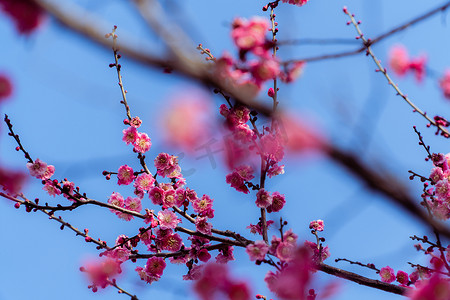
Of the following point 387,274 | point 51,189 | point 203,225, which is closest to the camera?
point 203,225

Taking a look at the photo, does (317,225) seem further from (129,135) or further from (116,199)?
(129,135)

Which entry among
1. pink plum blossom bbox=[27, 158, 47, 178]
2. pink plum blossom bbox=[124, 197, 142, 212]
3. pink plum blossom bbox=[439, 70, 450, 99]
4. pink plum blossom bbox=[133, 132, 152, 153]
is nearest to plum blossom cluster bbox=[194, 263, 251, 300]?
pink plum blossom bbox=[124, 197, 142, 212]

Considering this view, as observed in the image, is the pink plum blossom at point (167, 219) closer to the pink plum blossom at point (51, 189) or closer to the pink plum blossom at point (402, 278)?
the pink plum blossom at point (51, 189)

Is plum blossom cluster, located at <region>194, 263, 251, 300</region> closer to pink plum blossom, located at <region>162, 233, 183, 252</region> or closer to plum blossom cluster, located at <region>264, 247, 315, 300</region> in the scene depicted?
plum blossom cluster, located at <region>264, 247, 315, 300</region>

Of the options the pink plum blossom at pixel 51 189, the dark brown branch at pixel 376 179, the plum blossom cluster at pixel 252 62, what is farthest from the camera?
the pink plum blossom at pixel 51 189

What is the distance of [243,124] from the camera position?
225 inches

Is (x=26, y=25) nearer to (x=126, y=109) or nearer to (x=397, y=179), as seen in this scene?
(x=397, y=179)

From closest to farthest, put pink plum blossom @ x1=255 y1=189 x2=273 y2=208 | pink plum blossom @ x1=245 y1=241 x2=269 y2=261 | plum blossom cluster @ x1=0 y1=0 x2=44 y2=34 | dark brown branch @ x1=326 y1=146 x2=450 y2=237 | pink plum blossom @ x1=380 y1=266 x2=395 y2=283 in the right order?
dark brown branch @ x1=326 y1=146 x2=450 y2=237 < plum blossom cluster @ x1=0 y1=0 x2=44 y2=34 < pink plum blossom @ x1=245 y1=241 x2=269 y2=261 < pink plum blossom @ x1=255 y1=189 x2=273 y2=208 < pink plum blossom @ x1=380 y1=266 x2=395 y2=283

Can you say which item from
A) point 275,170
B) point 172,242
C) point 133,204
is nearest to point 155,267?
point 172,242

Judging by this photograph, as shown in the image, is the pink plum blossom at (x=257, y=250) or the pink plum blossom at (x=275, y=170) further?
the pink plum blossom at (x=275, y=170)

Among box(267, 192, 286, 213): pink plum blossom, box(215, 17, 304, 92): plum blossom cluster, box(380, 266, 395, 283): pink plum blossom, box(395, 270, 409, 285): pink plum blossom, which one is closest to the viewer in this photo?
box(215, 17, 304, 92): plum blossom cluster

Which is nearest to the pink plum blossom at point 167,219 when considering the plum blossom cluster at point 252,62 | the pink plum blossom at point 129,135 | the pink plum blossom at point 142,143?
the pink plum blossom at point 142,143

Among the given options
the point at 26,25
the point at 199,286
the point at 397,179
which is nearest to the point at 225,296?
the point at 199,286

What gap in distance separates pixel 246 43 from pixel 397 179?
6.06 feet
